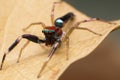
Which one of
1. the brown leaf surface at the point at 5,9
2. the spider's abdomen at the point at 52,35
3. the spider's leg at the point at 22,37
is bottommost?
the spider's abdomen at the point at 52,35

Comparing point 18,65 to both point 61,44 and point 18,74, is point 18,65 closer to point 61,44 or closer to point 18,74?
point 18,74

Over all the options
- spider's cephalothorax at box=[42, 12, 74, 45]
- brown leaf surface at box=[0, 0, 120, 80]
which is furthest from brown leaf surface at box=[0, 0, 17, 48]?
spider's cephalothorax at box=[42, 12, 74, 45]

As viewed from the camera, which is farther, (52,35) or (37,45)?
(52,35)

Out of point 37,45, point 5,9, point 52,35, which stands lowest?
point 52,35

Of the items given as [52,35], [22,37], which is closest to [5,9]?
[22,37]

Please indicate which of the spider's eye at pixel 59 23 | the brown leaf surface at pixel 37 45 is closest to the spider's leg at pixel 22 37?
the brown leaf surface at pixel 37 45

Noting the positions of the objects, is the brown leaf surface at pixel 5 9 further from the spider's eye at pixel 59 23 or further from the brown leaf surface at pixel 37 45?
the spider's eye at pixel 59 23

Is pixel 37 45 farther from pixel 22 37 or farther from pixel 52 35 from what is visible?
pixel 52 35

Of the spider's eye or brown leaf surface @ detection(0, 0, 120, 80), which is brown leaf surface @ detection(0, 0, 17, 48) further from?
the spider's eye

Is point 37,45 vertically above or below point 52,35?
above

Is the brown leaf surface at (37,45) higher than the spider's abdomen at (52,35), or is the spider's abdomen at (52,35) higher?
the brown leaf surface at (37,45)
